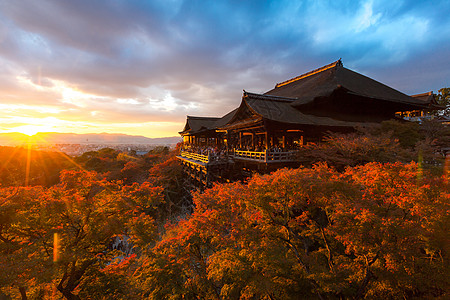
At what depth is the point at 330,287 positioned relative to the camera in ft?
19.9

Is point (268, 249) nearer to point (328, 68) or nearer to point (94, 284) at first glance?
point (94, 284)

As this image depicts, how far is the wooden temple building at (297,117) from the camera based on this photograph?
14402 millimetres

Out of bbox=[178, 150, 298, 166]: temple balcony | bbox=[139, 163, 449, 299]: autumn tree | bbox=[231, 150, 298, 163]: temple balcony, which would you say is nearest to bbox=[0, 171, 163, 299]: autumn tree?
bbox=[139, 163, 449, 299]: autumn tree

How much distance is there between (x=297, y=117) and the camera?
50.5ft

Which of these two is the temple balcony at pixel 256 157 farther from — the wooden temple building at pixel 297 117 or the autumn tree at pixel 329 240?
the autumn tree at pixel 329 240

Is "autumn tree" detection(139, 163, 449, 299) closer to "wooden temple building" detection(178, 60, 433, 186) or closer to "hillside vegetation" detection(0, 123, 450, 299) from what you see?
"hillside vegetation" detection(0, 123, 450, 299)

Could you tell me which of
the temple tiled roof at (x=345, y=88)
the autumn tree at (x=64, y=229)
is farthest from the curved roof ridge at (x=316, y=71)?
the autumn tree at (x=64, y=229)

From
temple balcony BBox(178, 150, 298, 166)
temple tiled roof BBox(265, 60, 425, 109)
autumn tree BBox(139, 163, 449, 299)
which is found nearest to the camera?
autumn tree BBox(139, 163, 449, 299)

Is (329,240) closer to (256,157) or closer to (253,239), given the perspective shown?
(253,239)

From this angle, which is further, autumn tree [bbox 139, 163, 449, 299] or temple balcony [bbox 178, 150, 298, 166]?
temple balcony [bbox 178, 150, 298, 166]

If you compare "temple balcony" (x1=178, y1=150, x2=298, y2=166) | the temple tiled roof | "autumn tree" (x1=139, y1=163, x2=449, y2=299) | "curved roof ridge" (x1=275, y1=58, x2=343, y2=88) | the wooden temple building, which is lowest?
"autumn tree" (x1=139, y1=163, x2=449, y2=299)

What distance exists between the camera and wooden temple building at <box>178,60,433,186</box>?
14402 millimetres

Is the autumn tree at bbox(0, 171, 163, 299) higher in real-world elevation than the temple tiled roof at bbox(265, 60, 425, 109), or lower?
lower

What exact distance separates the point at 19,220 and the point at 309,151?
14.8 meters
